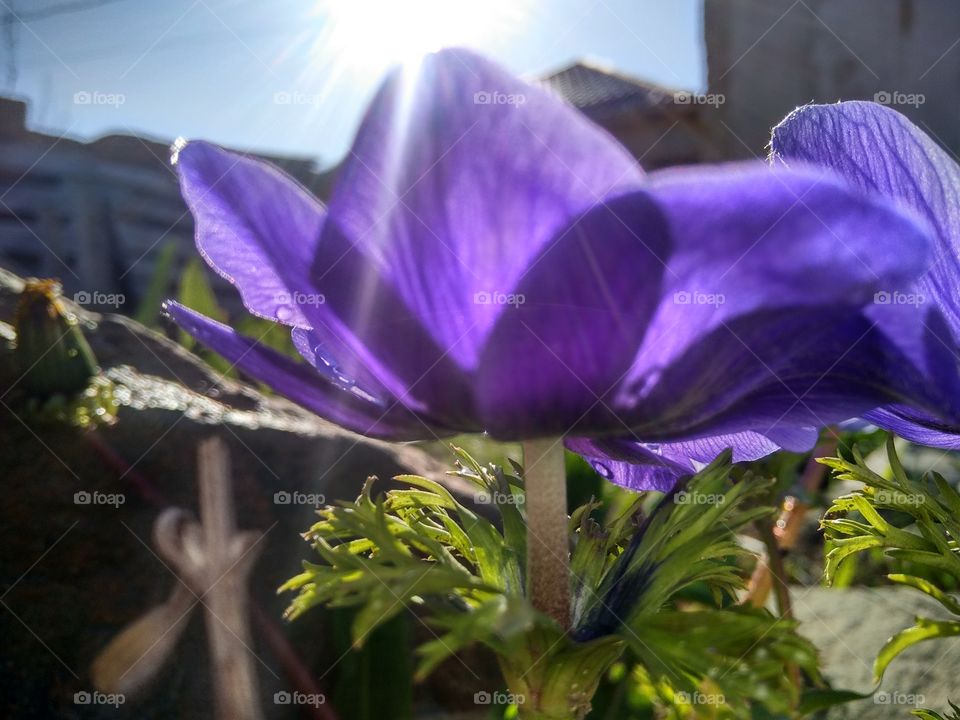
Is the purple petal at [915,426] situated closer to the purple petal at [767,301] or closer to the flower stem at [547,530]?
the purple petal at [767,301]

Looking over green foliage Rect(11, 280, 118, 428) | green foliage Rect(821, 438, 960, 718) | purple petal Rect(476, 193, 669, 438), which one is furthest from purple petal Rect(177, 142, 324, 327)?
green foliage Rect(11, 280, 118, 428)

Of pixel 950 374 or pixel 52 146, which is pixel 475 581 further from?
pixel 52 146

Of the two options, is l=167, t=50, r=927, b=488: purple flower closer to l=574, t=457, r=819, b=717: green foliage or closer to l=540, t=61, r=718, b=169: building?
l=574, t=457, r=819, b=717: green foliage

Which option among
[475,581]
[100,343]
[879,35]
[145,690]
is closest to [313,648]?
[145,690]

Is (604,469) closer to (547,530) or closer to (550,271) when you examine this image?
(547,530)

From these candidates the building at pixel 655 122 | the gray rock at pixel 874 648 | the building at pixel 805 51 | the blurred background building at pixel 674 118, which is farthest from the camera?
the building at pixel 655 122

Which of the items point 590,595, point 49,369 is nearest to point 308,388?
point 590,595

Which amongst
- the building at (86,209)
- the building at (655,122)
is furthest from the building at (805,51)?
the building at (86,209)
